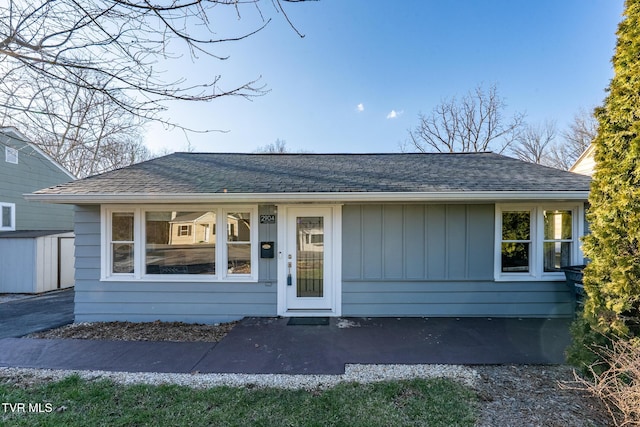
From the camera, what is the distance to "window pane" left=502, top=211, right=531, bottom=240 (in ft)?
17.5

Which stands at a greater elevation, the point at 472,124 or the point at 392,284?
the point at 472,124

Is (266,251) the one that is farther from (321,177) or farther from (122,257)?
(122,257)

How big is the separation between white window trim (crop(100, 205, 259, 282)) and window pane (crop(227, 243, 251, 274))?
7 cm

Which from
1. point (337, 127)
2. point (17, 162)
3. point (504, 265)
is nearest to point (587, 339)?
point (504, 265)

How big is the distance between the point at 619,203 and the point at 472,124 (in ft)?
64.3

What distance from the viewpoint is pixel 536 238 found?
5.27 meters

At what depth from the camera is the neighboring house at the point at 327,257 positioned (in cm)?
526

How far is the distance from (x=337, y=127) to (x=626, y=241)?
12.4 m

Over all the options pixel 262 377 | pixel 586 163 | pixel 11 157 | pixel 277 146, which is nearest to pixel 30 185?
pixel 11 157

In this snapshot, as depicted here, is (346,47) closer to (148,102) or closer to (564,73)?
(148,102)

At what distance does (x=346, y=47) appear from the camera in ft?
23.9

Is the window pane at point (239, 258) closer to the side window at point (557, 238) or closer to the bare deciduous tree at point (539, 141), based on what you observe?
the side window at point (557, 238)

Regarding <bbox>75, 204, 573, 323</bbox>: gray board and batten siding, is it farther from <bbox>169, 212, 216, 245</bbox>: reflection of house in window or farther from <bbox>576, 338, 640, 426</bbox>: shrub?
<bbox>576, 338, 640, 426</bbox>: shrub

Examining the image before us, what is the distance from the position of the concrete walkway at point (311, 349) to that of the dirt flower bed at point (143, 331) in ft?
0.73
